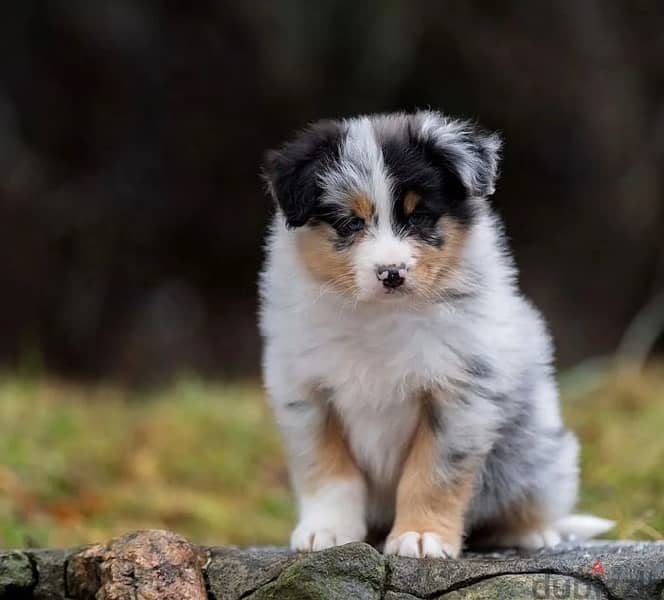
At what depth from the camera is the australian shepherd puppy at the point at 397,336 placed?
4.14 meters

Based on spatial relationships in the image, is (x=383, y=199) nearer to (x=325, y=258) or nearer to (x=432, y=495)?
(x=325, y=258)

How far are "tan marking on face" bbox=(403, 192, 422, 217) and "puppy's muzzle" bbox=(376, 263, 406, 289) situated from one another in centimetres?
23

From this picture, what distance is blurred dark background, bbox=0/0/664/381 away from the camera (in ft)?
35.2

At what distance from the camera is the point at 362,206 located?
411cm

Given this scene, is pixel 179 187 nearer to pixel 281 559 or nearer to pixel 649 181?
pixel 649 181

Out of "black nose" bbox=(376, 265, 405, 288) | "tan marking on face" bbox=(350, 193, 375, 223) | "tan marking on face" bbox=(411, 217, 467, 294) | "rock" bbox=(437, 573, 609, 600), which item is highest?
"tan marking on face" bbox=(350, 193, 375, 223)

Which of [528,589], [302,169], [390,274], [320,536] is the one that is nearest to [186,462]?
[320,536]

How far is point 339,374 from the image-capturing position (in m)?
4.29

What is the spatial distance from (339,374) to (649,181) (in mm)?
7513

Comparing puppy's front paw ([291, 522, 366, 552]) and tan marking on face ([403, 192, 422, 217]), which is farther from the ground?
tan marking on face ([403, 192, 422, 217])

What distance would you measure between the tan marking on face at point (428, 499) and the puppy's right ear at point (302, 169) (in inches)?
34.7

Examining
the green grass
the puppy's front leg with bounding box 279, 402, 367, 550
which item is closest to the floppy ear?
the puppy's front leg with bounding box 279, 402, 367, 550

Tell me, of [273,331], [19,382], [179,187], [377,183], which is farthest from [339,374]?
[179,187]

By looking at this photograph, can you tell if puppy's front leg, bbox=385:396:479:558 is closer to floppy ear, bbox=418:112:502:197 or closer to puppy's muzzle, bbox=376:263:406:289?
puppy's muzzle, bbox=376:263:406:289
